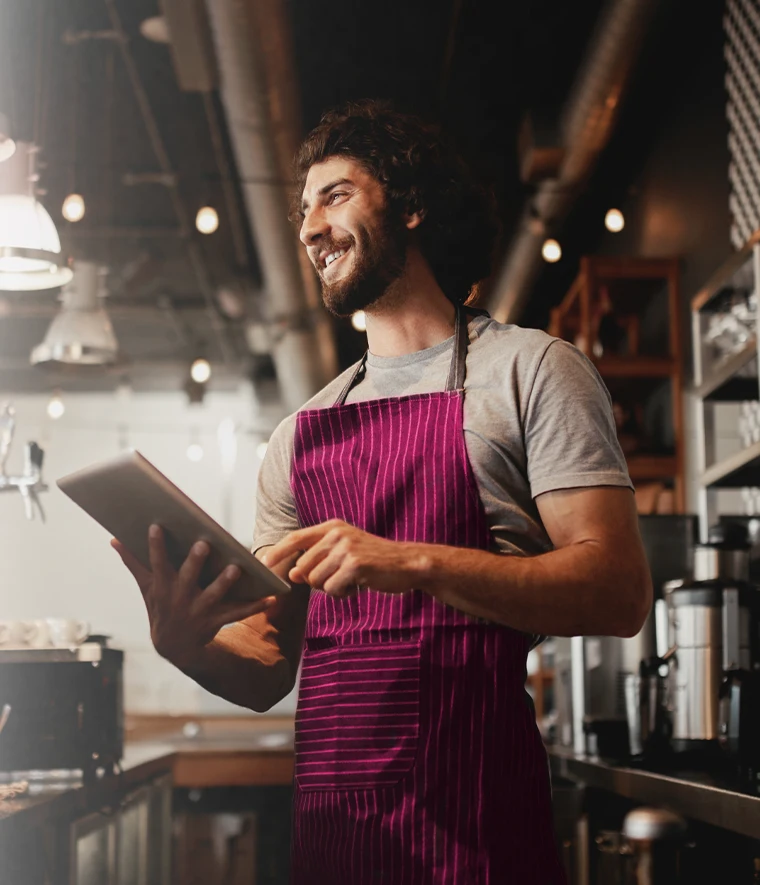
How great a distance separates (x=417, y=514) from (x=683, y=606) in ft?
5.50

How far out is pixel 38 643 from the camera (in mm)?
3025

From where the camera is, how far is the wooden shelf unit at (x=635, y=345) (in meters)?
5.00

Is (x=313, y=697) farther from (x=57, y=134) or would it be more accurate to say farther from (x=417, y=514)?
(x=57, y=134)

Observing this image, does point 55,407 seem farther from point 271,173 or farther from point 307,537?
point 307,537

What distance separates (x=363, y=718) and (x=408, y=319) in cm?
53

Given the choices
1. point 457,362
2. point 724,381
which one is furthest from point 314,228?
point 724,381

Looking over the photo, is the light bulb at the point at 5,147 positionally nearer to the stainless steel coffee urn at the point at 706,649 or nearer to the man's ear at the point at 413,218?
the man's ear at the point at 413,218

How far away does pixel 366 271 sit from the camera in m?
1.53

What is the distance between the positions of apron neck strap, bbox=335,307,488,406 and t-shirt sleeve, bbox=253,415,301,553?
9 centimetres

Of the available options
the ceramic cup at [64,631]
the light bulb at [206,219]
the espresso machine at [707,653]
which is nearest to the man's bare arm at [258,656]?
the espresso machine at [707,653]

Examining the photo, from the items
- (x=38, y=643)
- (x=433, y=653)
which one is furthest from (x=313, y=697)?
(x=38, y=643)

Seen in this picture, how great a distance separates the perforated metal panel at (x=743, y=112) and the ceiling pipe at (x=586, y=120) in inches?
13.4

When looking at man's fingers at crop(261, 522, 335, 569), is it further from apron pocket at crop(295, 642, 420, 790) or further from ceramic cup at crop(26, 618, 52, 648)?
ceramic cup at crop(26, 618, 52, 648)

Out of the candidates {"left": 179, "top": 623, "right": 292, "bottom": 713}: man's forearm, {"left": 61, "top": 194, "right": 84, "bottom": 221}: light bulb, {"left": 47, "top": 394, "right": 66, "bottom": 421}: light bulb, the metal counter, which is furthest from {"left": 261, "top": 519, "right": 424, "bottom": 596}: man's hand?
{"left": 47, "top": 394, "right": 66, "bottom": 421}: light bulb
